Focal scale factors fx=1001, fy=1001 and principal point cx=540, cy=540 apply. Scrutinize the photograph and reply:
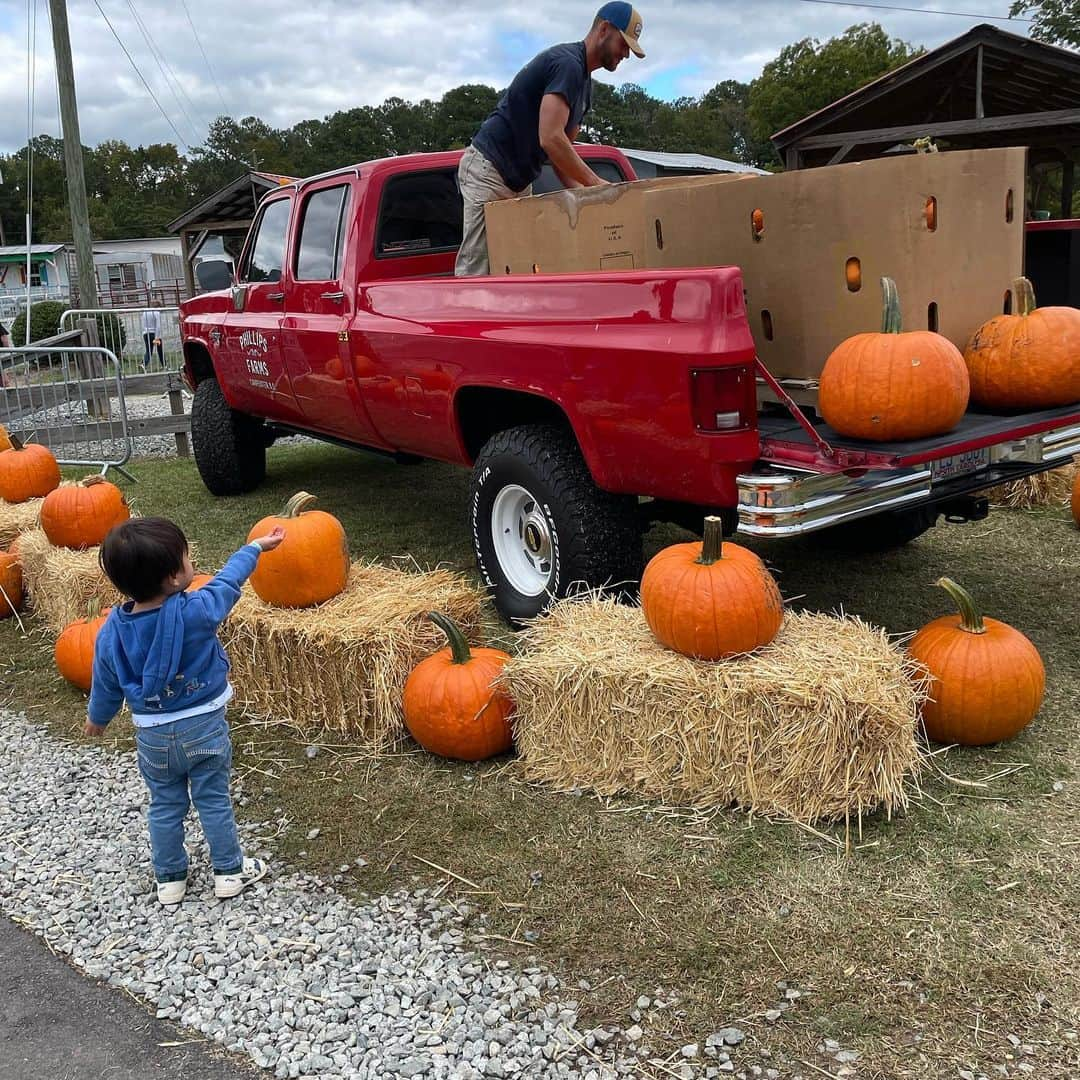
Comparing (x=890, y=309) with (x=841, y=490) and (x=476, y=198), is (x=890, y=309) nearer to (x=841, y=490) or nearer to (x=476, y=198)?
(x=841, y=490)

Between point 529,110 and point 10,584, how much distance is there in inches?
156

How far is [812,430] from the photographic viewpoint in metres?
3.49

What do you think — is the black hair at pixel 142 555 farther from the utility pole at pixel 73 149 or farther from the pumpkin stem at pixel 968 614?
the utility pole at pixel 73 149

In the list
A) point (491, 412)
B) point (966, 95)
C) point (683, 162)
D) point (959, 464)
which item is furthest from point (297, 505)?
point (683, 162)

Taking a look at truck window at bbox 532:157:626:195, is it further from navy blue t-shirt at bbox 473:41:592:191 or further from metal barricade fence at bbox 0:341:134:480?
metal barricade fence at bbox 0:341:134:480

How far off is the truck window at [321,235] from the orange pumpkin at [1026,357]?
3.54m

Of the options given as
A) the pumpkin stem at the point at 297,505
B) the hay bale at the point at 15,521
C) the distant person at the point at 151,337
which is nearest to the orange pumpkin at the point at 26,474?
the hay bale at the point at 15,521

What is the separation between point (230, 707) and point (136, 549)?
178 cm

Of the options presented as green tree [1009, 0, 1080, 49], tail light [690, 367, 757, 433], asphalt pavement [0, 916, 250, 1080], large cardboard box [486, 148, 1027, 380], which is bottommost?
asphalt pavement [0, 916, 250, 1080]

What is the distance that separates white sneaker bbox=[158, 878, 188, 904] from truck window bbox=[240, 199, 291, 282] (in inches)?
174

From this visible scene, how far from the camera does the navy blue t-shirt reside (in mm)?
5012

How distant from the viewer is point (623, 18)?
499cm

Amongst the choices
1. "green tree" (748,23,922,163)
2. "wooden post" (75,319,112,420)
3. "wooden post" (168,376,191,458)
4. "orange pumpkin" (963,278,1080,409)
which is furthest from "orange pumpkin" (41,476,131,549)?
"green tree" (748,23,922,163)

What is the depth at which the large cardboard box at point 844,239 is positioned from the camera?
365 cm
